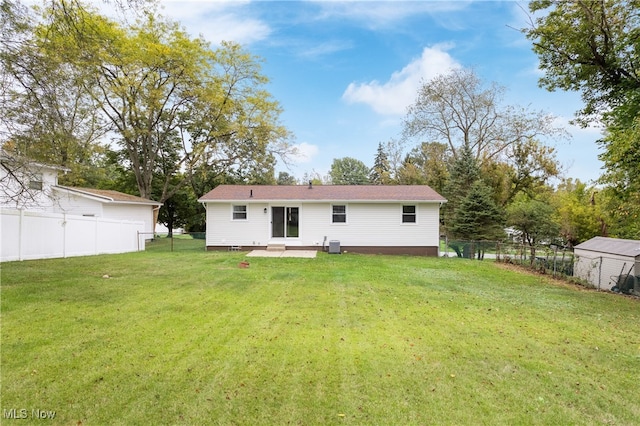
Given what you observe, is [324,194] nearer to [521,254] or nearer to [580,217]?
[521,254]

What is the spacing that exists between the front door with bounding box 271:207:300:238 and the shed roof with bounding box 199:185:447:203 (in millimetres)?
653

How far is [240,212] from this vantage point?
15492 mm

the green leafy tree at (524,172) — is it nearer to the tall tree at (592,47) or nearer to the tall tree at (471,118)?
the tall tree at (471,118)

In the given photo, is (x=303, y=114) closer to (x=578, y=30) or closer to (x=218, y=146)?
(x=218, y=146)

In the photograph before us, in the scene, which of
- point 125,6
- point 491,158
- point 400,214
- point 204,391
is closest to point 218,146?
point 400,214

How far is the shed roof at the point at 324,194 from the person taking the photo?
49.5ft

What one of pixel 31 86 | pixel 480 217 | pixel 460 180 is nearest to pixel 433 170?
pixel 460 180

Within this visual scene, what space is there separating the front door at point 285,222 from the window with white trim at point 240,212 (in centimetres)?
131

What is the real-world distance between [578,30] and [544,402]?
11124mm

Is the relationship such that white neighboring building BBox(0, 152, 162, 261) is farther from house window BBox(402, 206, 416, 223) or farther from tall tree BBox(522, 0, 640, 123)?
tall tree BBox(522, 0, 640, 123)

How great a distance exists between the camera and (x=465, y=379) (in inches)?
133

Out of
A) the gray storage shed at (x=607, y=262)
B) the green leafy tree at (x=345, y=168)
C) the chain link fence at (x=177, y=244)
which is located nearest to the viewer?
the gray storage shed at (x=607, y=262)

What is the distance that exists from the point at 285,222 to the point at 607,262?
38.4ft

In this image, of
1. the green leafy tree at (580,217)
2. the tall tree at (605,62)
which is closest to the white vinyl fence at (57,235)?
the tall tree at (605,62)
